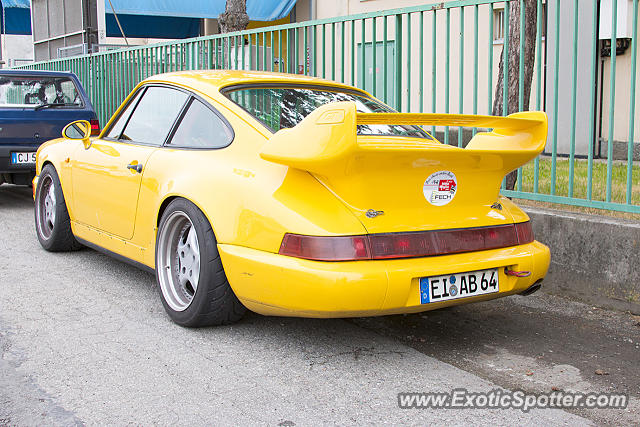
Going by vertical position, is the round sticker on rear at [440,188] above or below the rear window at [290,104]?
below

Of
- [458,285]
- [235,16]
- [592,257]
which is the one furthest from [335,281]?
[235,16]

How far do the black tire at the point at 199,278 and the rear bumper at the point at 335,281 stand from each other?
0.40ft

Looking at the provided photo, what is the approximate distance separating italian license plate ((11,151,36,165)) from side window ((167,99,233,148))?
190 inches

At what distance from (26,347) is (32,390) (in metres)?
0.63

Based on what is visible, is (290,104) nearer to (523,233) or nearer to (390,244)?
(390,244)

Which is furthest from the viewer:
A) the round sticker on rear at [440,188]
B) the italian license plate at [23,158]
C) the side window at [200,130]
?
the italian license plate at [23,158]

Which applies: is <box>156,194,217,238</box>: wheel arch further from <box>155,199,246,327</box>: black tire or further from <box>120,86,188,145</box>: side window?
<box>120,86,188,145</box>: side window

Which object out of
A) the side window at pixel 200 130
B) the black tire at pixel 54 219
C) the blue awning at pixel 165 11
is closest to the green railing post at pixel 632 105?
the side window at pixel 200 130

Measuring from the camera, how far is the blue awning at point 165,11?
1731 cm

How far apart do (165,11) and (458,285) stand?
15526mm

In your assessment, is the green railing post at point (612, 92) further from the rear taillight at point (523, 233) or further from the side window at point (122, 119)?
the side window at point (122, 119)

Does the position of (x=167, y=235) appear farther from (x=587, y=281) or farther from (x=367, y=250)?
(x=587, y=281)

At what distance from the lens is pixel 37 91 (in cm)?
905

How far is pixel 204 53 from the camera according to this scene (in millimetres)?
9172
